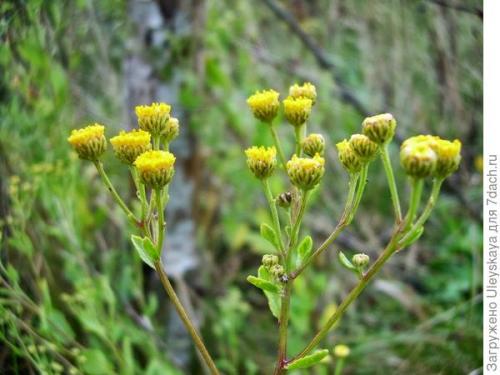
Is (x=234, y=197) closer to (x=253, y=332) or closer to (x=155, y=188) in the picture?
(x=253, y=332)

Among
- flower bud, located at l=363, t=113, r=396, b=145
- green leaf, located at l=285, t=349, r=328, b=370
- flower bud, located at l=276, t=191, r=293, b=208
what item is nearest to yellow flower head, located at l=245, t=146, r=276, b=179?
flower bud, located at l=276, t=191, r=293, b=208

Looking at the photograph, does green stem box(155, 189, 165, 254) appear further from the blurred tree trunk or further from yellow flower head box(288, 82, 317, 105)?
the blurred tree trunk

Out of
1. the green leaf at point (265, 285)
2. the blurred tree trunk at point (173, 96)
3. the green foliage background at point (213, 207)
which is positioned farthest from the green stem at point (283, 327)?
the blurred tree trunk at point (173, 96)

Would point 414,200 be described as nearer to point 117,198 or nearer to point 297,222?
point 297,222

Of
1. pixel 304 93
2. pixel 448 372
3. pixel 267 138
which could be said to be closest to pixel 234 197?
pixel 267 138

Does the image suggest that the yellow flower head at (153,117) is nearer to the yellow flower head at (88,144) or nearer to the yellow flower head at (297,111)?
the yellow flower head at (88,144)
